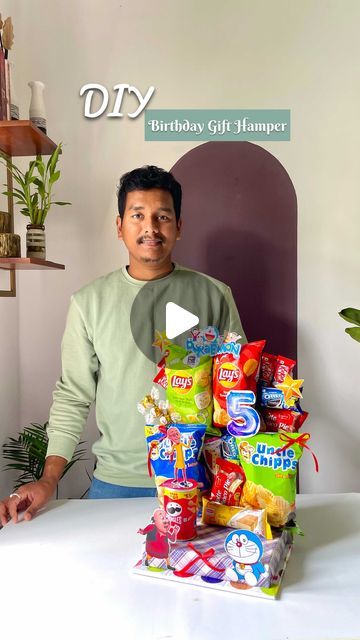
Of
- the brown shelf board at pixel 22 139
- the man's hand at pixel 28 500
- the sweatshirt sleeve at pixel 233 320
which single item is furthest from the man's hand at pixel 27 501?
the brown shelf board at pixel 22 139

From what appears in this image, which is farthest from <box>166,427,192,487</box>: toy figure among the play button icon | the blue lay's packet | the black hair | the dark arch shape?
the dark arch shape

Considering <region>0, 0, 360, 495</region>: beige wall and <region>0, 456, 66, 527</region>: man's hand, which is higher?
<region>0, 0, 360, 495</region>: beige wall

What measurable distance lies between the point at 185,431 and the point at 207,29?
183 centimetres

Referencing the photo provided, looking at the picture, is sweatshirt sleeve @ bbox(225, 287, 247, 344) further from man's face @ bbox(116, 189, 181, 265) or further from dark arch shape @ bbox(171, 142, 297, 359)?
dark arch shape @ bbox(171, 142, 297, 359)

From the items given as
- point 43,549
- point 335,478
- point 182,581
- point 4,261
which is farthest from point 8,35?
point 335,478

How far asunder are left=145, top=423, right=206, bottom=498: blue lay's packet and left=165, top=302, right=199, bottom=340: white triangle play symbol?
30cm

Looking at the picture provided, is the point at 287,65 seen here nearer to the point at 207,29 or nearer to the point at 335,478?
the point at 207,29

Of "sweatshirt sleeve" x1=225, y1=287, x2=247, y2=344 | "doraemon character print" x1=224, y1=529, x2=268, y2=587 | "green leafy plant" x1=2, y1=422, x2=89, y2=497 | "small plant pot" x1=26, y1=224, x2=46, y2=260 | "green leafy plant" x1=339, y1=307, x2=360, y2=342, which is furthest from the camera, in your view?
"green leafy plant" x1=2, y1=422, x2=89, y2=497

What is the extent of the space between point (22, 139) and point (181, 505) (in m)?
1.40

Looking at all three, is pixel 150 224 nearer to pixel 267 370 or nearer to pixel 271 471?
pixel 267 370

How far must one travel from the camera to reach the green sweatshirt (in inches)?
65.0

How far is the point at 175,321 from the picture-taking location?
1.34 metres

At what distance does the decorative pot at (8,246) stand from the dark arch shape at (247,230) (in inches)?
27.1

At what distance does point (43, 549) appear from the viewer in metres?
1.08
